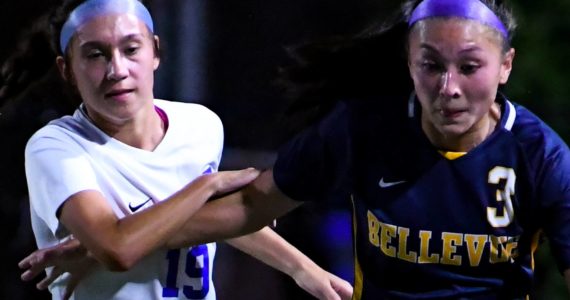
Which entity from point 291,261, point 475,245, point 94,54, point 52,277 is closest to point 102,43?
point 94,54

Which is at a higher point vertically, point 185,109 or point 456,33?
point 456,33

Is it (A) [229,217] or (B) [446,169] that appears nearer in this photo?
(B) [446,169]

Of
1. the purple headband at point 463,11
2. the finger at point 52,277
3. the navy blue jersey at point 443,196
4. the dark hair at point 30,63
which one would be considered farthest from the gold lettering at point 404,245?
the dark hair at point 30,63

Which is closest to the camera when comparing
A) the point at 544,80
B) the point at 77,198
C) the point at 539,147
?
the point at 539,147

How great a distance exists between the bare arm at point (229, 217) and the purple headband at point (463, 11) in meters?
0.47

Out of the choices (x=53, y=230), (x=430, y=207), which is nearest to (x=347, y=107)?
(x=430, y=207)

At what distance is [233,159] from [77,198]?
1.61 ft

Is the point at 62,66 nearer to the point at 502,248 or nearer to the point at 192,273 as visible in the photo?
the point at 192,273

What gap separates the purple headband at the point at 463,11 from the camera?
2.12 m

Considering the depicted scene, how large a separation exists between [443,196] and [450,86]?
0.71ft

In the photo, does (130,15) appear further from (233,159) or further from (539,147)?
(539,147)

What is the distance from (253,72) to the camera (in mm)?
2727

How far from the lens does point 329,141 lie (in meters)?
2.23

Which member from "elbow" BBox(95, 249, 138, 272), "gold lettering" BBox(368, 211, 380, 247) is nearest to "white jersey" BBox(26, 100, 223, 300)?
"elbow" BBox(95, 249, 138, 272)
